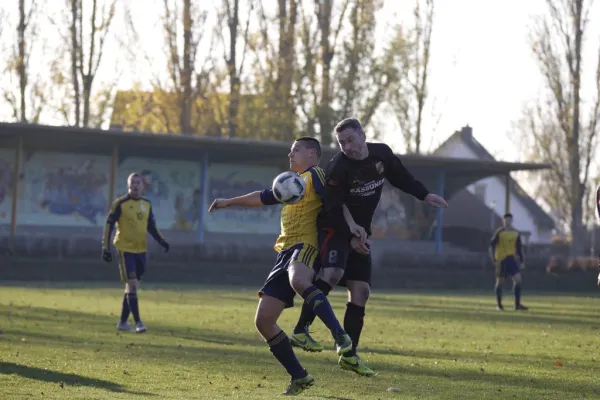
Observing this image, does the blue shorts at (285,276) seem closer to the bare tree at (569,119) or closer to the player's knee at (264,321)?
the player's knee at (264,321)

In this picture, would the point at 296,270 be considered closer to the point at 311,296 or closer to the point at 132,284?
the point at 311,296

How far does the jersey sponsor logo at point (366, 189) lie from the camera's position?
953cm

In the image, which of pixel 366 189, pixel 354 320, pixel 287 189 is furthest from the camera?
pixel 354 320

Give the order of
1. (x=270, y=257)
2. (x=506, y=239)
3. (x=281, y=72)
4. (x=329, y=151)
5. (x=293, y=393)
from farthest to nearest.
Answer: (x=281, y=72)
(x=329, y=151)
(x=270, y=257)
(x=506, y=239)
(x=293, y=393)

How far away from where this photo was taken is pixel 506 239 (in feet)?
83.8

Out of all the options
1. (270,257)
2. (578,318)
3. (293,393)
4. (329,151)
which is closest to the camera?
(293,393)

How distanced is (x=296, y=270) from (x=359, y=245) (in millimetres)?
917

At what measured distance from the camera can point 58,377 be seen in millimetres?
10438

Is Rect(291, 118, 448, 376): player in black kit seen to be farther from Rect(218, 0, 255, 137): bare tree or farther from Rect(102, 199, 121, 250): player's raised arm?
Rect(218, 0, 255, 137): bare tree

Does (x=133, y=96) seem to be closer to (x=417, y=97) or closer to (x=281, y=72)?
(x=281, y=72)

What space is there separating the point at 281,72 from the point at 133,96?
8.03 metres

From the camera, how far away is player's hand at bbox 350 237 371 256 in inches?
372

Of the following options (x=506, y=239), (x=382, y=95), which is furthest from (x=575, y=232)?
(x=506, y=239)

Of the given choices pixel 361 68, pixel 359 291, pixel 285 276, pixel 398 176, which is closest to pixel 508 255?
pixel 359 291
